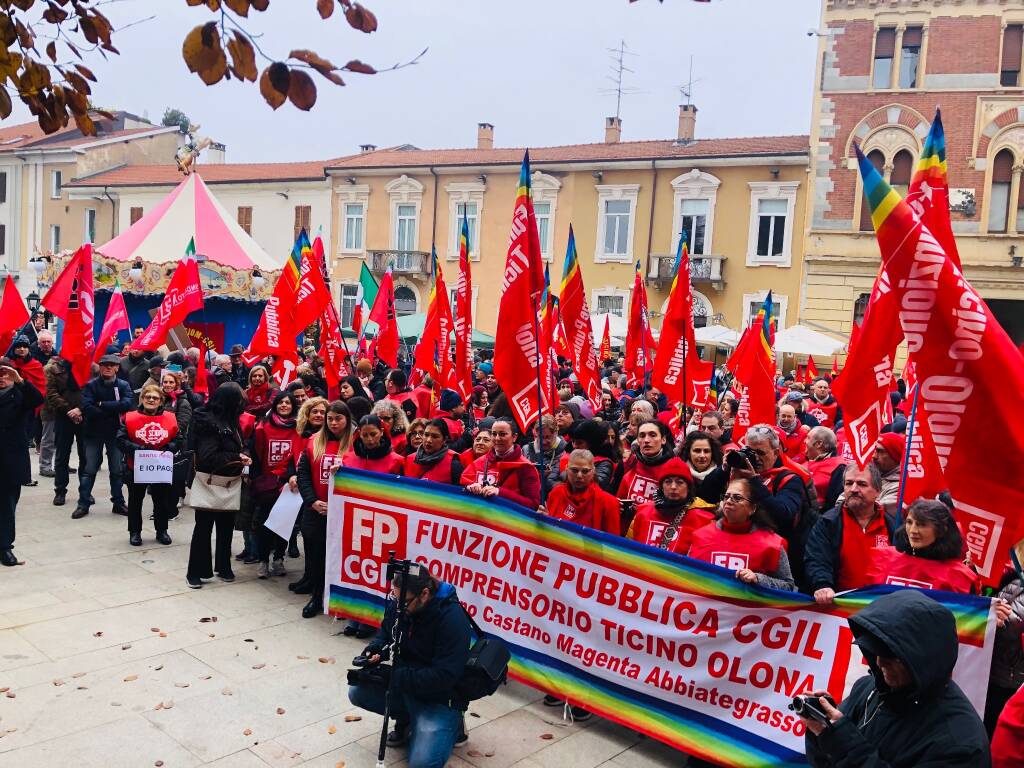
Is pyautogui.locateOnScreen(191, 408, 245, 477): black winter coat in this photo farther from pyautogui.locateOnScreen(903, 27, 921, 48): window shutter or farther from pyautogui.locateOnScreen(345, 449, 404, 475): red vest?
pyautogui.locateOnScreen(903, 27, 921, 48): window shutter

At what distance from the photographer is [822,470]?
22.4ft

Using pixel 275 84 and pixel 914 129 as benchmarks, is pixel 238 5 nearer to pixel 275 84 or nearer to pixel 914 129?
pixel 275 84

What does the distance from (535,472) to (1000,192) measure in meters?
26.5

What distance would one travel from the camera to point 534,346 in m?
5.86

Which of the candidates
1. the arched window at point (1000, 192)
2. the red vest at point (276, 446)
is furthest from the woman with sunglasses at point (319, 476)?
the arched window at point (1000, 192)

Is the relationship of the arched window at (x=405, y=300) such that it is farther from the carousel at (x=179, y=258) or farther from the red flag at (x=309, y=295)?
the red flag at (x=309, y=295)

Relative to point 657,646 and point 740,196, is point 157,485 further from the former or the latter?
point 740,196

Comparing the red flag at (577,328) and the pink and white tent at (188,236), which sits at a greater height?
the pink and white tent at (188,236)

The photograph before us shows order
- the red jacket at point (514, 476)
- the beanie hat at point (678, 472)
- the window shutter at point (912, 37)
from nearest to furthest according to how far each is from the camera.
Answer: the beanie hat at point (678, 472)
the red jacket at point (514, 476)
the window shutter at point (912, 37)

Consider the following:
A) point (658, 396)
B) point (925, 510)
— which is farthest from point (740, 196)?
point (925, 510)

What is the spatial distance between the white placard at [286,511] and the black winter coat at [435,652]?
10.0ft

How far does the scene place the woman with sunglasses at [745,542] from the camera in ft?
15.5

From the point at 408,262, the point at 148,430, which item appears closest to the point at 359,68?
the point at 148,430

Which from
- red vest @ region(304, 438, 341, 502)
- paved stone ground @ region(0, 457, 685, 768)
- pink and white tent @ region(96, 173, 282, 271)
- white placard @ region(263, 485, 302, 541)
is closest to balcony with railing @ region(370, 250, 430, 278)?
pink and white tent @ region(96, 173, 282, 271)
